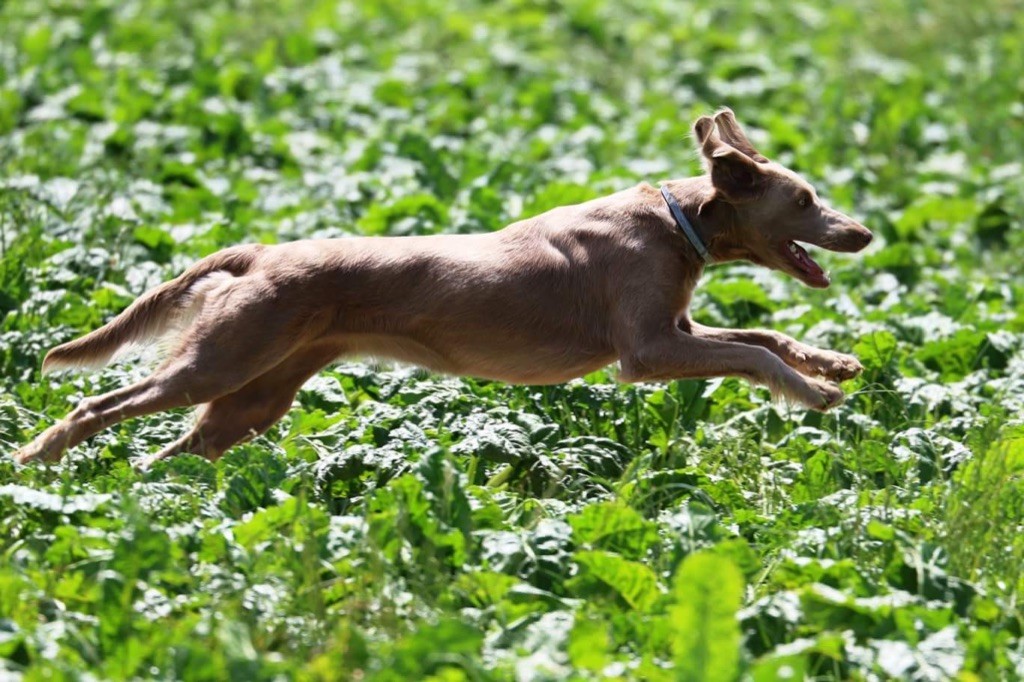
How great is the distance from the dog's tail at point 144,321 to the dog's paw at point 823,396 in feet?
7.20

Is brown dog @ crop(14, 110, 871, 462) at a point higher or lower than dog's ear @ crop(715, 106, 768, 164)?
lower

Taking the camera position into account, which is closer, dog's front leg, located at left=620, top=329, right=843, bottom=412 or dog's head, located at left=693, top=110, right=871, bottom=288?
dog's front leg, located at left=620, top=329, right=843, bottom=412

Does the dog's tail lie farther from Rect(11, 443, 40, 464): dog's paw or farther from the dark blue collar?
the dark blue collar

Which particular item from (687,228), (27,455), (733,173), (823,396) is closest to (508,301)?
(687,228)

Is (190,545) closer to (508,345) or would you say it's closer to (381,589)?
(381,589)

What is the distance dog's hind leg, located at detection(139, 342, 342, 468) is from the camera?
6.57m

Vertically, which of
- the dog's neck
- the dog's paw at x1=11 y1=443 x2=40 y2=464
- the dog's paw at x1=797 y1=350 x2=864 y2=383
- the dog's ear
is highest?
the dog's ear

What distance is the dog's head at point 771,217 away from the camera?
20.7ft

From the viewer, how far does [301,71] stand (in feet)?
41.7

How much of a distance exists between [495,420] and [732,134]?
1.51 metres

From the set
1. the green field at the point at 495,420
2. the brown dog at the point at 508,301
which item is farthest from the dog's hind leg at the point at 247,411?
the green field at the point at 495,420

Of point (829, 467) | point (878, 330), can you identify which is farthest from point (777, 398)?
point (878, 330)

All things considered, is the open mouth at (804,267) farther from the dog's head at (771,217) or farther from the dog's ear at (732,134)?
the dog's ear at (732,134)

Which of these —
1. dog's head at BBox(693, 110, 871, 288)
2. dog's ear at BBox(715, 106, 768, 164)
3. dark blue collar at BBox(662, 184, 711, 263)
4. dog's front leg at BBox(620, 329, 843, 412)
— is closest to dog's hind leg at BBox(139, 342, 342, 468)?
dog's front leg at BBox(620, 329, 843, 412)
